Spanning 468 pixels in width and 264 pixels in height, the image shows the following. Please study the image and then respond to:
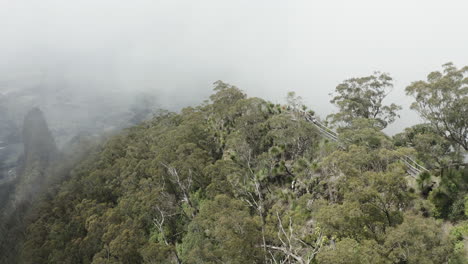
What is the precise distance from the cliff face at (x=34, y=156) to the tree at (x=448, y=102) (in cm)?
7506

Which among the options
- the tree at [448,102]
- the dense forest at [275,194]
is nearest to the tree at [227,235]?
the dense forest at [275,194]

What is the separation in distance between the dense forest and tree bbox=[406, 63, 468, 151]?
8 cm

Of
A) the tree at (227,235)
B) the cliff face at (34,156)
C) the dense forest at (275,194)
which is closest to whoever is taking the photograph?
the dense forest at (275,194)

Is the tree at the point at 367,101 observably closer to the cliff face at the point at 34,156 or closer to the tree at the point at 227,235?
the tree at the point at 227,235

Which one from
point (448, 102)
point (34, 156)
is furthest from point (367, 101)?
point (34, 156)

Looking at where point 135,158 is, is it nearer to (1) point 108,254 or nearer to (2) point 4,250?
(1) point 108,254

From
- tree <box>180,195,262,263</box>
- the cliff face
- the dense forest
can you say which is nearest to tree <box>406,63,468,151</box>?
the dense forest

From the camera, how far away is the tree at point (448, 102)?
62.9ft

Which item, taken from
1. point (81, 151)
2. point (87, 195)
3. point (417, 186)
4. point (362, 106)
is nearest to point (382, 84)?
point (362, 106)

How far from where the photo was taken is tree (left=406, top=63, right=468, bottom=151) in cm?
1917

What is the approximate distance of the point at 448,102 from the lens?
64.7ft

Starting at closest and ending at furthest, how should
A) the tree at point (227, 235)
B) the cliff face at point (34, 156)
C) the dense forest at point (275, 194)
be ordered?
1. the dense forest at point (275, 194)
2. the tree at point (227, 235)
3. the cliff face at point (34, 156)

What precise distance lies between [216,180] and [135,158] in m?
27.1

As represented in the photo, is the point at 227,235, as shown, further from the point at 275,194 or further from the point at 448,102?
the point at 448,102
